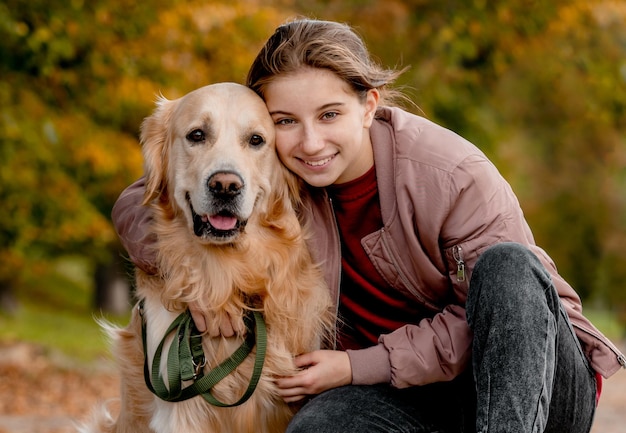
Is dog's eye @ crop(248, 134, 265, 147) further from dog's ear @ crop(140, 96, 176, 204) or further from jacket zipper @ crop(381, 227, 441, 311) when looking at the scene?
jacket zipper @ crop(381, 227, 441, 311)

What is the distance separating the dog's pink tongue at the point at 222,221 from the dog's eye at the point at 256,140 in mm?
258

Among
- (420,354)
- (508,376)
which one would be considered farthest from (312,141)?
(508,376)

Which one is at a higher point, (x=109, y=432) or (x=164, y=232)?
(x=164, y=232)

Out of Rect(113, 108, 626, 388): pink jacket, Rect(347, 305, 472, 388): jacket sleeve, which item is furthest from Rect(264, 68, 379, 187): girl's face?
Rect(347, 305, 472, 388): jacket sleeve

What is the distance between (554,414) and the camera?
251 cm

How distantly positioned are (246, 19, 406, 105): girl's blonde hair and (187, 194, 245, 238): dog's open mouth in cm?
45

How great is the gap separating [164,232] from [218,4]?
454 centimetres

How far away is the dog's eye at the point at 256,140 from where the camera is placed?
9.32ft

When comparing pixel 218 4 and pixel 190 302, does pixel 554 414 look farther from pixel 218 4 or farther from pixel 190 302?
pixel 218 4

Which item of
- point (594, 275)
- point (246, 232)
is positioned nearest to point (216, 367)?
point (246, 232)

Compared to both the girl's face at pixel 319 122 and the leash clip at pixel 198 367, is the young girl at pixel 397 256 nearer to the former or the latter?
the girl's face at pixel 319 122

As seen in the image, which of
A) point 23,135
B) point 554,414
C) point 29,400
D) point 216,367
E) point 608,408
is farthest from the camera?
point 608,408

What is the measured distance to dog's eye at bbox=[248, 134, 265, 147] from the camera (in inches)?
112

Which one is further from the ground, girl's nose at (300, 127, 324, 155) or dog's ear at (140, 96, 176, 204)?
girl's nose at (300, 127, 324, 155)
